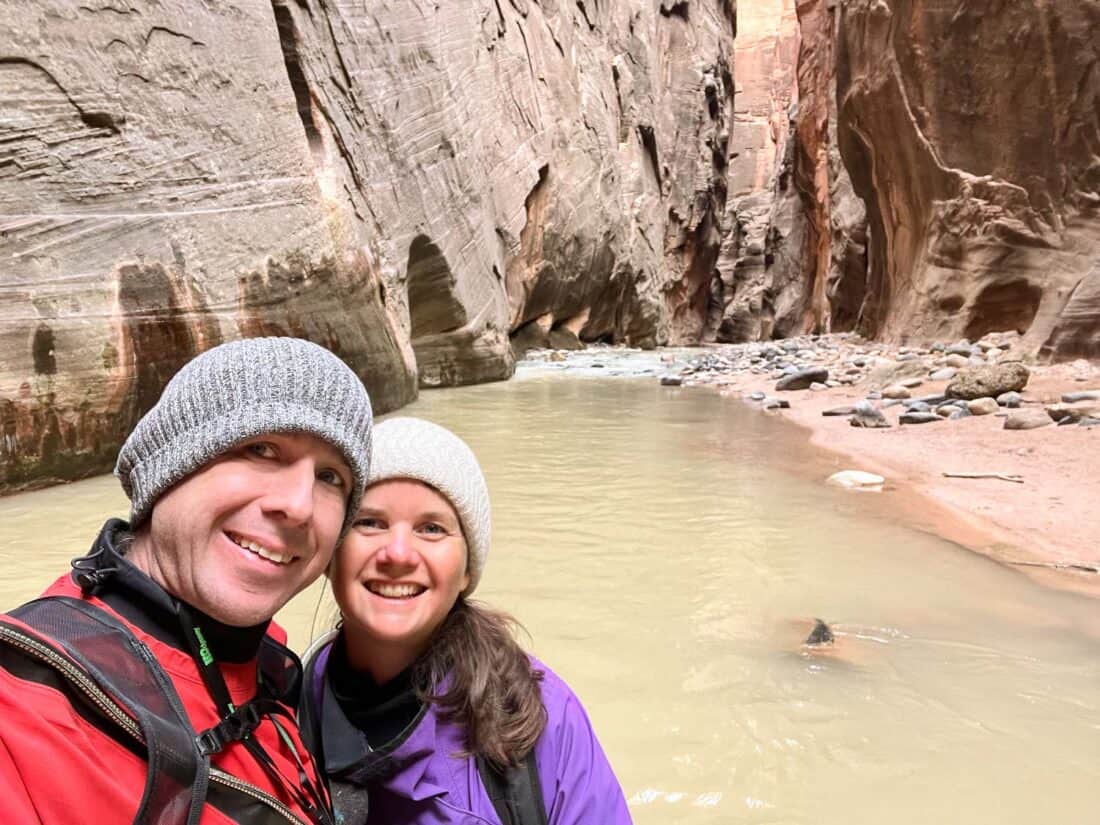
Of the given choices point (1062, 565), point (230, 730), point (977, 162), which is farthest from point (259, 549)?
point (977, 162)

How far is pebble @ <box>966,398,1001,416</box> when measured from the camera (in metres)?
6.84

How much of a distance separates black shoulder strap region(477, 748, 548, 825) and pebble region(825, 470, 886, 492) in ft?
13.1

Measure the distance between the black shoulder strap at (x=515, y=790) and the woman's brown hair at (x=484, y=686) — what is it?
0.6 inches

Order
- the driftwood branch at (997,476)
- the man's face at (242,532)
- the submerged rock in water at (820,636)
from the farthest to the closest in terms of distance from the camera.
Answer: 1. the driftwood branch at (997,476)
2. the submerged rock in water at (820,636)
3. the man's face at (242,532)

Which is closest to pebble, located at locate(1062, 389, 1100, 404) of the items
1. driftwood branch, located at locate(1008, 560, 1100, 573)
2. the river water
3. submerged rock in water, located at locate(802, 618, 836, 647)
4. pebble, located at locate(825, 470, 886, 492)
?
pebble, located at locate(825, 470, 886, 492)

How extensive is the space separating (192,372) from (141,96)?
5.44 metres

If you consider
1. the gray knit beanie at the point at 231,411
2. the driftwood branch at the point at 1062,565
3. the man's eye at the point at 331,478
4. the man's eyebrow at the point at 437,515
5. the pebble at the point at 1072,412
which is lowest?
the driftwood branch at the point at 1062,565

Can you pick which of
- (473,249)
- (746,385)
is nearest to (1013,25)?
(746,385)

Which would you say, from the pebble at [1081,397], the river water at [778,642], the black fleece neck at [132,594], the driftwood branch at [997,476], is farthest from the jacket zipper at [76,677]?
the pebble at [1081,397]

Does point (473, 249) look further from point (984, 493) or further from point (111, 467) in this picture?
point (984, 493)

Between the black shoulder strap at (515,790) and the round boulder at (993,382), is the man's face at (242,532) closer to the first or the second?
the black shoulder strap at (515,790)

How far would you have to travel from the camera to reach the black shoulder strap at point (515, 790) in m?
1.27

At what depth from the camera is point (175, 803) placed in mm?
788

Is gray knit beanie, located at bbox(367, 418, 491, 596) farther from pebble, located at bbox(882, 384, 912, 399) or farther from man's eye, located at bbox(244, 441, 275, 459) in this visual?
pebble, located at bbox(882, 384, 912, 399)
